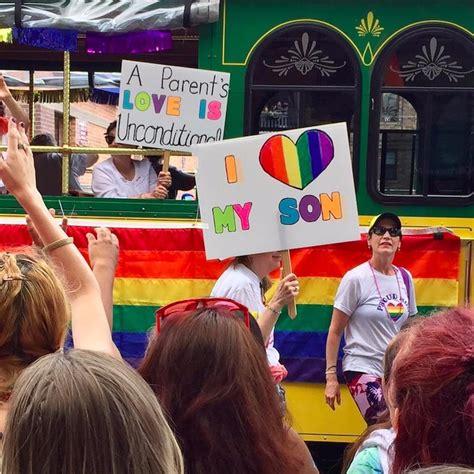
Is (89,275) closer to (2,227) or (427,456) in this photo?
(427,456)

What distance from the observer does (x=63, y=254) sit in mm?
2334

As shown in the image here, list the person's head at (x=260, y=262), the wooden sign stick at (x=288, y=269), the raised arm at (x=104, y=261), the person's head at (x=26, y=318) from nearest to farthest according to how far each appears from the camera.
A: the person's head at (x=26, y=318) → the raised arm at (x=104, y=261) → the wooden sign stick at (x=288, y=269) → the person's head at (x=260, y=262)

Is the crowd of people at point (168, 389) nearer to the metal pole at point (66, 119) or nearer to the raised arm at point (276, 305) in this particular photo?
the raised arm at point (276, 305)

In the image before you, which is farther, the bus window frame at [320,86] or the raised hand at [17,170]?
the bus window frame at [320,86]

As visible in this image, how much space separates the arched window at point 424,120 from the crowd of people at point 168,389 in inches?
101

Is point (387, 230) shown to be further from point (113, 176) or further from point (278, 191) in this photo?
point (113, 176)

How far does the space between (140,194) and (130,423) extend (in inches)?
161

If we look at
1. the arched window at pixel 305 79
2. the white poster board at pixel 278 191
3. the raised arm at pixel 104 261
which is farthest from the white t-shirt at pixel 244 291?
the arched window at pixel 305 79

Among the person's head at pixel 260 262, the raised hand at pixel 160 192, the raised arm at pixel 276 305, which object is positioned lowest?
the raised arm at pixel 276 305

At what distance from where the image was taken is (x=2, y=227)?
497 centimetres

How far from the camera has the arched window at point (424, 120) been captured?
4.70m

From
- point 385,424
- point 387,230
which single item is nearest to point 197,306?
point 385,424

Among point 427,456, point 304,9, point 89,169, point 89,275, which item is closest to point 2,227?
point 89,169

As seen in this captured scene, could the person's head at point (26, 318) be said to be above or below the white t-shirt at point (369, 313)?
above
